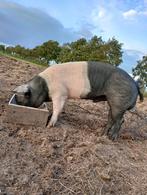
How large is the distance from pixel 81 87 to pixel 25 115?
3.13ft

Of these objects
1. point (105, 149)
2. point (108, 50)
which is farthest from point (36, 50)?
point (105, 149)

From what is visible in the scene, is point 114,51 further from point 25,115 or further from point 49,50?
point 25,115

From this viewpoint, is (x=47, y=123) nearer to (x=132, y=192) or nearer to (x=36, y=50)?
(x=132, y=192)

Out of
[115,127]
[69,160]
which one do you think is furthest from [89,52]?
[69,160]

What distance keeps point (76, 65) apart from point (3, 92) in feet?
5.91

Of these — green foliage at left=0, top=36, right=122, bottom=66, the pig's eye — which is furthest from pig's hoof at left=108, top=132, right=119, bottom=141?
green foliage at left=0, top=36, right=122, bottom=66

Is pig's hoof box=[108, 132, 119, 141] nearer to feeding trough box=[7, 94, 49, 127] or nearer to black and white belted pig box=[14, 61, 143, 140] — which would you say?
black and white belted pig box=[14, 61, 143, 140]

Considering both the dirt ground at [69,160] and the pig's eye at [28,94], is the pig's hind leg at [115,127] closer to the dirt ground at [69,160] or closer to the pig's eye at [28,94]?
the dirt ground at [69,160]

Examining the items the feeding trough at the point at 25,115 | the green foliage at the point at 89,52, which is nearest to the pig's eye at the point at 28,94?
the feeding trough at the point at 25,115

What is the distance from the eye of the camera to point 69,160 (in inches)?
202

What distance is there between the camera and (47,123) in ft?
19.9

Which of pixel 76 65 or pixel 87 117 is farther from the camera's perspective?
pixel 87 117

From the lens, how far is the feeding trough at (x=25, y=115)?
5.78 metres

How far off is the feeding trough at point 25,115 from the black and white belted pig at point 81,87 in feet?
0.78
